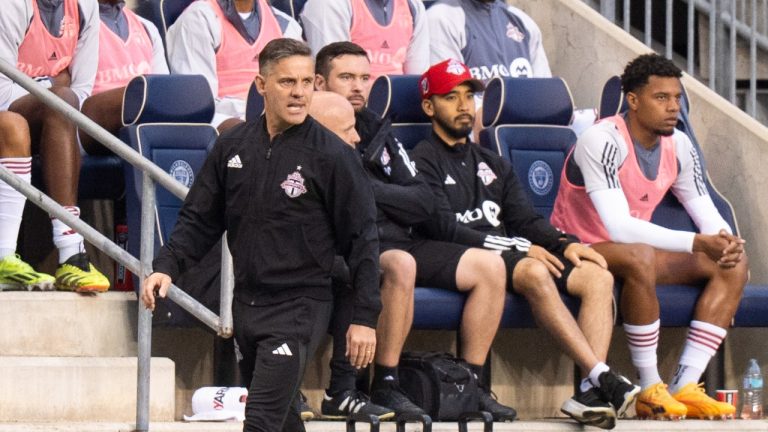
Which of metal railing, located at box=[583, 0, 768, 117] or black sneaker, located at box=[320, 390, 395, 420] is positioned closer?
black sneaker, located at box=[320, 390, 395, 420]

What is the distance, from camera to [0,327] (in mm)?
6066

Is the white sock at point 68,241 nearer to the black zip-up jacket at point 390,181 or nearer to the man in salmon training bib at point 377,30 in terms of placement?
the black zip-up jacket at point 390,181

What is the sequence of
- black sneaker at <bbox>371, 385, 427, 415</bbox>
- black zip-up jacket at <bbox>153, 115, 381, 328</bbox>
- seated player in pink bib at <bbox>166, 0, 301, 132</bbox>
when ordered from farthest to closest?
seated player in pink bib at <bbox>166, 0, 301, 132</bbox> → black sneaker at <bbox>371, 385, 427, 415</bbox> → black zip-up jacket at <bbox>153, 115, 381, 328</bbox>

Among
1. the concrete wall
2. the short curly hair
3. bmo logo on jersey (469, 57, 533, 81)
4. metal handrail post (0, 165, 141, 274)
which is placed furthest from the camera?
bmo logo on jersey (469, 57, 533, 81)

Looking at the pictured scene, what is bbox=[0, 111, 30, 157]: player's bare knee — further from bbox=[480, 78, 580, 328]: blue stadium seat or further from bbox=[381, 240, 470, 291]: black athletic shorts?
bbox=[480, 78, 580, 328]: blue stadium seat

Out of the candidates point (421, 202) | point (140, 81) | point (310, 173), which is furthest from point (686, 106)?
point (310, 173)

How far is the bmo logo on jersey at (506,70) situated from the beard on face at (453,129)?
1116 millimetres

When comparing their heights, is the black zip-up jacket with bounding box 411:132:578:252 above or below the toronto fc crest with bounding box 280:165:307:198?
below

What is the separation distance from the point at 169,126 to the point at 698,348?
225 cm

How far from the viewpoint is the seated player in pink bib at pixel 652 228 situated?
6.64 meters

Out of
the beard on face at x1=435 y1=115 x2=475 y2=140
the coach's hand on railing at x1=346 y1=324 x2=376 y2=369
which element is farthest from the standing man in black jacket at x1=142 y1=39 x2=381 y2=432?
the beard on face at x1=435 y1=115 x2=475 y2=140

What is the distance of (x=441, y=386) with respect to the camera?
242 inches

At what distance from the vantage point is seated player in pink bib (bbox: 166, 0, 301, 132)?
7.31m

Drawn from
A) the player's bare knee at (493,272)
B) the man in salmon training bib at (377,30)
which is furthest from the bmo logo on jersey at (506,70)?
the player's bare knee at (493,272)
